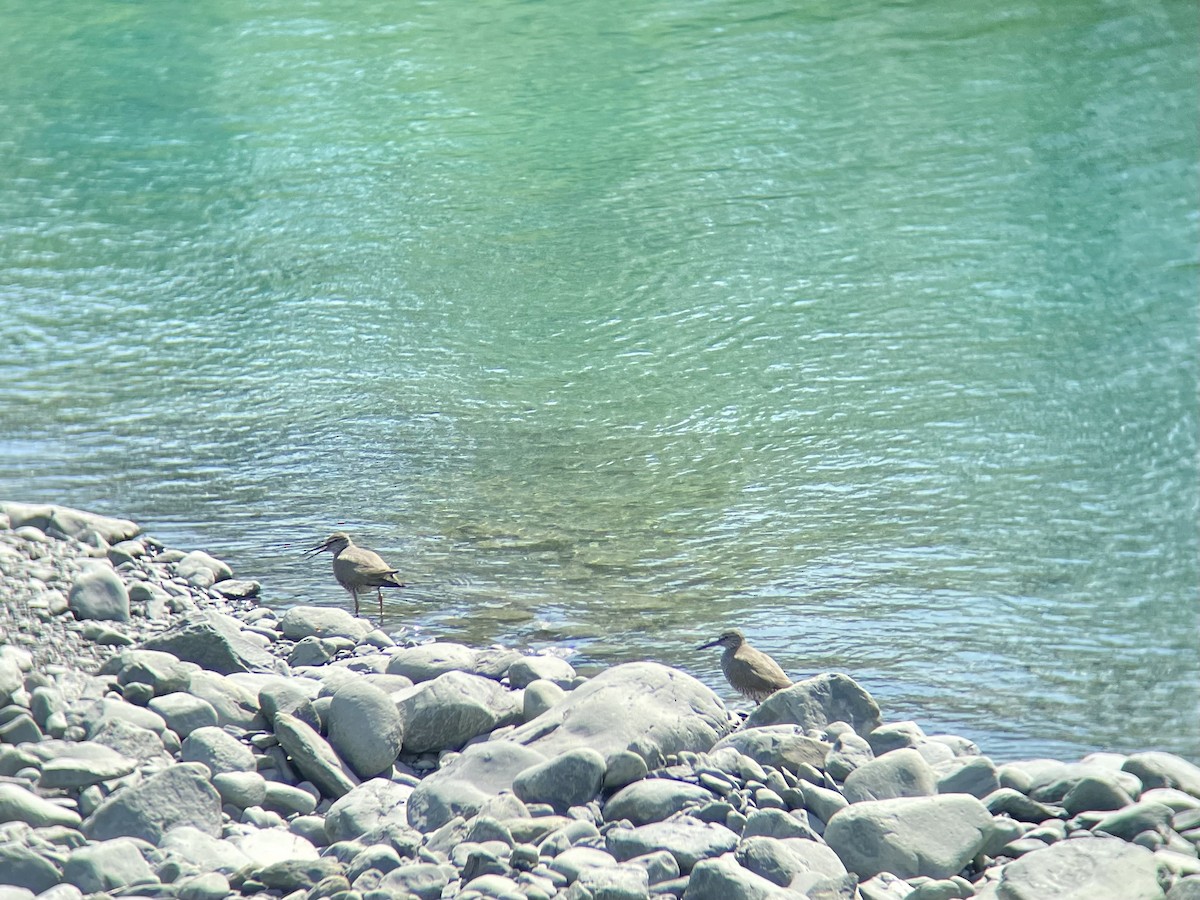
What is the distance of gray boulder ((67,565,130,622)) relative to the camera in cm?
501

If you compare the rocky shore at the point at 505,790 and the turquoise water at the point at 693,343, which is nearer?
the rocky shore at the point at 505,790

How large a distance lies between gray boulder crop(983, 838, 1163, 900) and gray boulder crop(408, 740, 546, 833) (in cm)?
133

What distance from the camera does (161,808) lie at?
→ 143 inches

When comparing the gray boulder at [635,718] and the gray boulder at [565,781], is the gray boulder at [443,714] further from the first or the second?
the gray boulder at [565,781]

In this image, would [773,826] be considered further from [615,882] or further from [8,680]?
[8,680]

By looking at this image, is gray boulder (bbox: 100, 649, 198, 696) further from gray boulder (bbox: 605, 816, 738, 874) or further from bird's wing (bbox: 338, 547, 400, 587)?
gray boulder (bbox: 605, 816, 738, 874)

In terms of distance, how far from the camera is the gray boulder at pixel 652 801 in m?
3.67

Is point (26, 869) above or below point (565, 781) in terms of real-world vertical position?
above

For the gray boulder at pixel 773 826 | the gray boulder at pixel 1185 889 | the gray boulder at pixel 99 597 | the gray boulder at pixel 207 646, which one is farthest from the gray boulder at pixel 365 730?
the gray boulder at pixel 1185 889

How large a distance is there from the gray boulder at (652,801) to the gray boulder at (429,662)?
114 centimetres

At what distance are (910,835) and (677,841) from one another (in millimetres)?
652

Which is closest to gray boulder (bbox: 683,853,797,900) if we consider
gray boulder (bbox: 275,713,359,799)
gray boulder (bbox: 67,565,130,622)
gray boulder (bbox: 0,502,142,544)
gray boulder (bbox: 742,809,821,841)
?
gray boulder (bbox: 742,809,821,841)

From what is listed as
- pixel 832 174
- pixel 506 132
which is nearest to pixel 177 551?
pixel 832 174

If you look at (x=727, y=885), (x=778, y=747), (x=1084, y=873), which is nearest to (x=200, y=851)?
(x=727, y=885)
